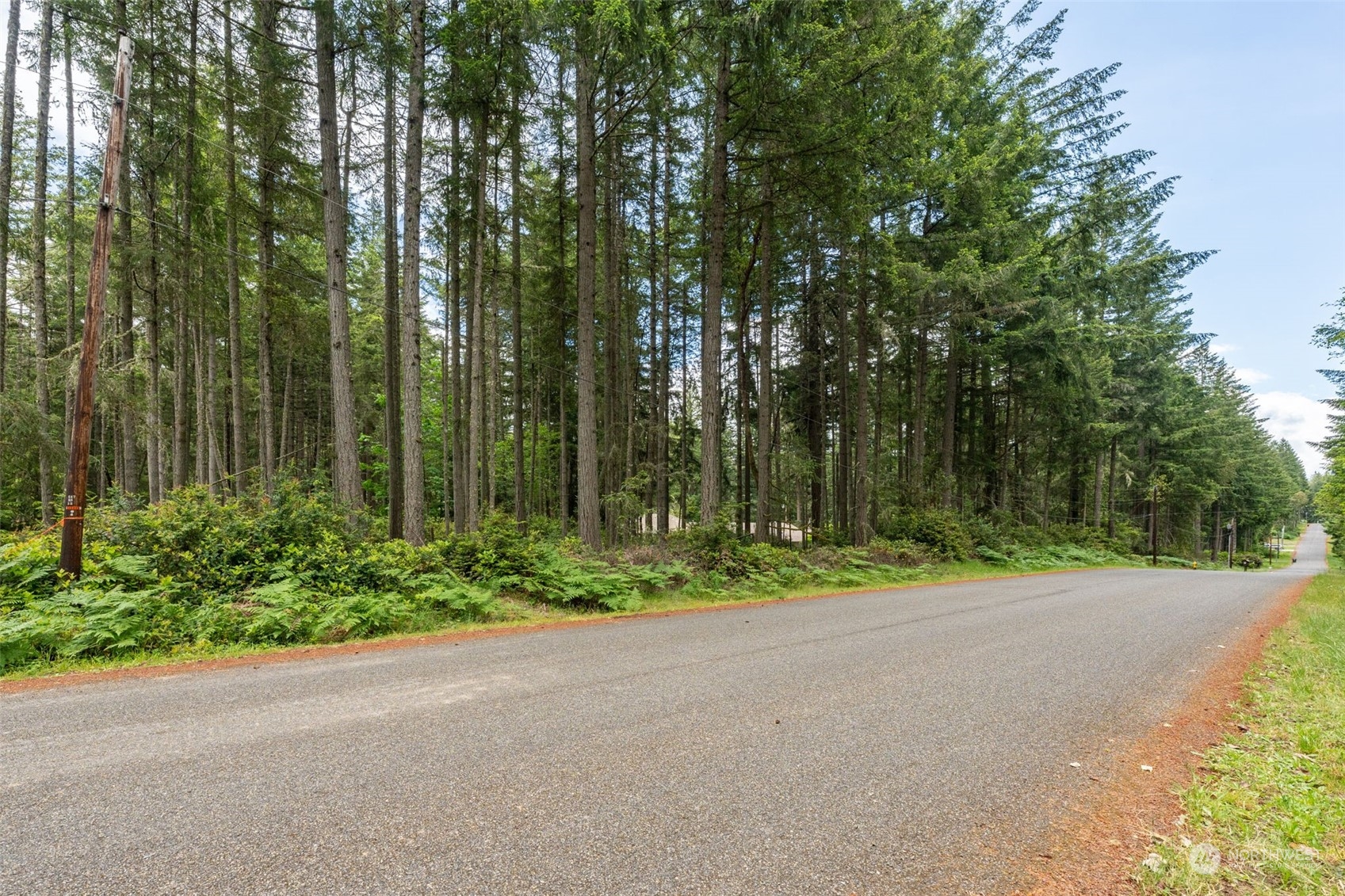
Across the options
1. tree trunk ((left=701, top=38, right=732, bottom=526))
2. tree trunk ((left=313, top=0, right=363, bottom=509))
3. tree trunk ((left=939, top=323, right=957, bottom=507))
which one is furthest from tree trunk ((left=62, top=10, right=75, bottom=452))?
tree trunk ((left=939, top=323, right=957, bottom=507))

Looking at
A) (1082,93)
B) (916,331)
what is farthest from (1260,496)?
(916,331)

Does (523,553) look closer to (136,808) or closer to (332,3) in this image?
(136,808)

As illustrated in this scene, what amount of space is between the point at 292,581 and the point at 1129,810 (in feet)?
27.3

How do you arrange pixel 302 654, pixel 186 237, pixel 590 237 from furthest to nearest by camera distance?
pixel 186 237 < pixel 590 237 < pixel 302 654

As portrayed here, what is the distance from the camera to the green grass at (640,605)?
5094 mm

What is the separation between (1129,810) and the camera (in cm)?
286

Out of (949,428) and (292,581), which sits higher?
(949,428)

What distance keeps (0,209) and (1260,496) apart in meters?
70.7

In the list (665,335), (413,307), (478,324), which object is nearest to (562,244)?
(478,324)

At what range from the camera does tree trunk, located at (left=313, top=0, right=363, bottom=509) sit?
10.4m

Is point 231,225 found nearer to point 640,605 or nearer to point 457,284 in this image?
point 457,284

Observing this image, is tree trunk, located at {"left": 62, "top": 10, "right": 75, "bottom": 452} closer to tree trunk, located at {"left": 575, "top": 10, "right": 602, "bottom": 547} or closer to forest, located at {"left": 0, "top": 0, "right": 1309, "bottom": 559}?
forest, located at {"left": 0, "top": 0, "right": 1309, "bottom": 559}

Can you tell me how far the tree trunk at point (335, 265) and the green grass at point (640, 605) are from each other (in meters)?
4.77

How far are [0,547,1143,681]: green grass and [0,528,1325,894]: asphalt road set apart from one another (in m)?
0.87
